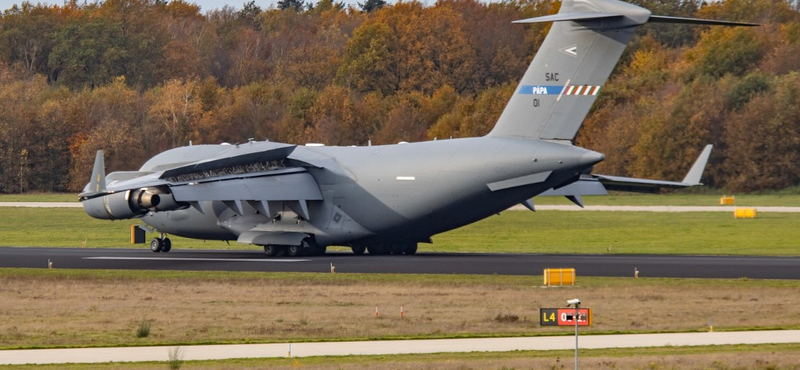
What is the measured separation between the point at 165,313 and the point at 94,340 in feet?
14.2

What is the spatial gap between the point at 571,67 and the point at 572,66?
46mm

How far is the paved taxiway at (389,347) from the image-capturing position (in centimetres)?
2253

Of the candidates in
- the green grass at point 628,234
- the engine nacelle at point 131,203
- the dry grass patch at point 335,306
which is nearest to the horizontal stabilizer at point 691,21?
the dry grass patch at point 335,306

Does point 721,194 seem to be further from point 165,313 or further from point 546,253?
point 165,313

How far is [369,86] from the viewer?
113438 mm

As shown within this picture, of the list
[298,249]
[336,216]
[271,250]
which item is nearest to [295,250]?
[298,249]

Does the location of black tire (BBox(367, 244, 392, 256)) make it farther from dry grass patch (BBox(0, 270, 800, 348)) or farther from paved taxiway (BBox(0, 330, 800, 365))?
paved taxiway (BBox(0, 330, 800, 365))

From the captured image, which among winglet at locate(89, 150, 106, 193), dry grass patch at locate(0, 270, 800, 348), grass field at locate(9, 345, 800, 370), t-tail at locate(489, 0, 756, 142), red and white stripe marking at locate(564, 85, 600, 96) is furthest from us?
winglet at locate(89, 150, 106, 193)

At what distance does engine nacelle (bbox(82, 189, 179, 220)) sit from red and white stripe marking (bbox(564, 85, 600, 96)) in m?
14.0

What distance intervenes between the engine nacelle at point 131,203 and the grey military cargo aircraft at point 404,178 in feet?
0.16

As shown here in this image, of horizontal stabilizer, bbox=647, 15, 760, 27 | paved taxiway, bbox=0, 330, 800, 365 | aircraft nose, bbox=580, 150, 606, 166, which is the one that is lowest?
paved taxiway, bbox=0, 330, 800, 365

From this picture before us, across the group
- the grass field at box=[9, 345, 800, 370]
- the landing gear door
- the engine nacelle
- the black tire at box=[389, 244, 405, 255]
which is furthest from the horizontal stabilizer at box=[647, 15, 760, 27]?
the engine nacelle

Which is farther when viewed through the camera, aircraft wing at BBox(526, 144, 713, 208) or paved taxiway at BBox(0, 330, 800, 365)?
aircraft wing at BBox(526, 144, 713, 208)

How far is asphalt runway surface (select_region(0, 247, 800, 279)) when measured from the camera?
38188mm
